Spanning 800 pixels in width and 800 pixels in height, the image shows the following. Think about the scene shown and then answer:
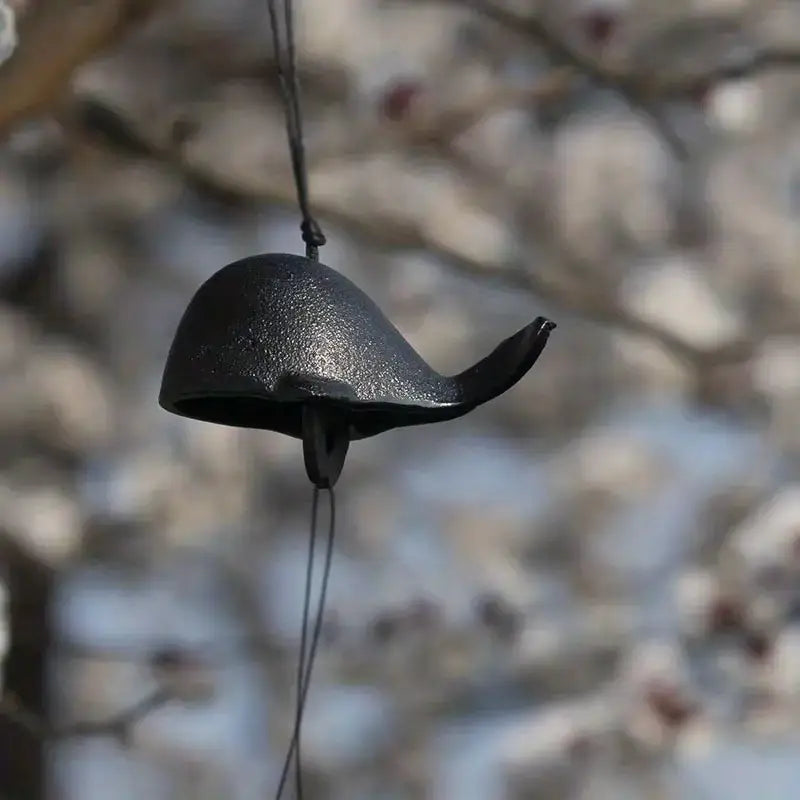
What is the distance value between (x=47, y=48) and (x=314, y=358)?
1.21ft

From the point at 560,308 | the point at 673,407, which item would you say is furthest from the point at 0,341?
the point at 673,407

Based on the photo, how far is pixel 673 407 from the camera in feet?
3.06

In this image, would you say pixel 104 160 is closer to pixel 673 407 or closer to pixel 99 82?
pixel 99 82

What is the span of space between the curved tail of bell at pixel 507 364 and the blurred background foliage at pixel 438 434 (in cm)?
54

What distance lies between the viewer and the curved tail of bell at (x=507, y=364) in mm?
338

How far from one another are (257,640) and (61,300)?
371 mm

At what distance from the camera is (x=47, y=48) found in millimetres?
576

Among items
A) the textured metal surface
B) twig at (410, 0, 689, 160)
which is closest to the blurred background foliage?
twig at (410, 0, 689, 160)

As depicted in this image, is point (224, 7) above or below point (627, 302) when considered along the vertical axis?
above

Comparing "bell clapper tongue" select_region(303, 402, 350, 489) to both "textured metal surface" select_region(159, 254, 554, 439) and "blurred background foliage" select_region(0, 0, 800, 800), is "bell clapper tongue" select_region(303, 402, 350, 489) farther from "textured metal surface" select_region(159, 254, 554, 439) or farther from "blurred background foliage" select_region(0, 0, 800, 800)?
"blurred background foliage" select_region(0, 0, 800, 800)

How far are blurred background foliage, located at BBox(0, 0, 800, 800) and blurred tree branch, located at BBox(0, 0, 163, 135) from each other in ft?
0.81

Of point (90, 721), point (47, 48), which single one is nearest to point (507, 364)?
point (47, 48)

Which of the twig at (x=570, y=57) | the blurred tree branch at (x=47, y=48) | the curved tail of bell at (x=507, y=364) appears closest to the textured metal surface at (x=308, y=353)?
the curved tail of bell at (x=507, y=364)

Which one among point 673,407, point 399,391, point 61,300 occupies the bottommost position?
point 399,391
